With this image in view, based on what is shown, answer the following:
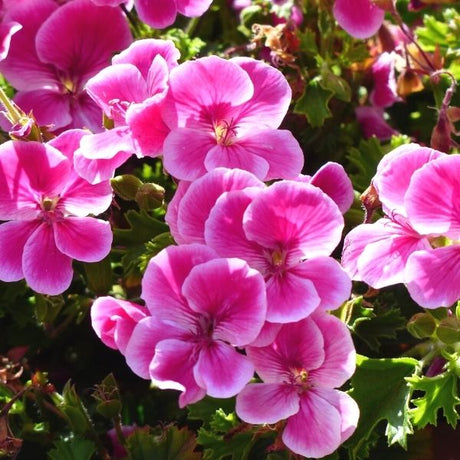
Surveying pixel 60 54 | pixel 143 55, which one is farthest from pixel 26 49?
pixel 143 55

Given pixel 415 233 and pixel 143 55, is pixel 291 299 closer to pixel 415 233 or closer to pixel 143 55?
pixel 415 233

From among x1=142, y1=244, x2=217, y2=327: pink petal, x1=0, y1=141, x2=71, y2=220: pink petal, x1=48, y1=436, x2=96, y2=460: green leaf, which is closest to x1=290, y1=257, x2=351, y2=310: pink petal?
x1=142, y1=244, x2=217, y2=327: pink petal

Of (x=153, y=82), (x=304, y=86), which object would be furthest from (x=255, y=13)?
(x=153, y=82)

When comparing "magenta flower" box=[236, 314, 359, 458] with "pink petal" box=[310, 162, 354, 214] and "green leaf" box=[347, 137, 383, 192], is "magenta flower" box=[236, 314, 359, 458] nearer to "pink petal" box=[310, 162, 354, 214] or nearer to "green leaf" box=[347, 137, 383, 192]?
"pink petal" box=[310, 162, 354, 214]

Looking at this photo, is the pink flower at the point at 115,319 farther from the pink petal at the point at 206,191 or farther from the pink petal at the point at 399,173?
the pink petal at the point at 399,173

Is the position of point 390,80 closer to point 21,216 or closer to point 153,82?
point 153,82
